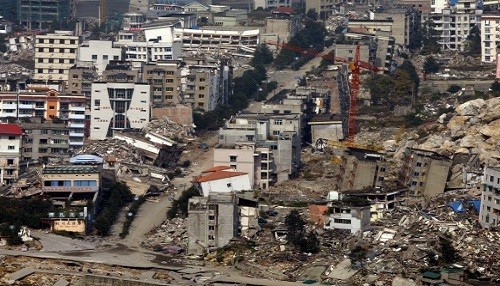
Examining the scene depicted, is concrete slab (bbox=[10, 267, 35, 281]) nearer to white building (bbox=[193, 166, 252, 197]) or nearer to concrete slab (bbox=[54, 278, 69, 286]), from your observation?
concrete slab (bbox=[54, 278, 69, 286])

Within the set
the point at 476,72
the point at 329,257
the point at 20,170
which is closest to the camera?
the point at 329,257

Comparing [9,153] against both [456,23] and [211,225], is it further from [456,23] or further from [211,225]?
[456,23]

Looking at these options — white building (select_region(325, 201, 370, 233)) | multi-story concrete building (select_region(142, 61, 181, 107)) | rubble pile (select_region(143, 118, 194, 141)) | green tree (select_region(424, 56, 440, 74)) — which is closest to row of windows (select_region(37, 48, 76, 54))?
multi-story concrete building (select_region(142, 61, 181, 107))

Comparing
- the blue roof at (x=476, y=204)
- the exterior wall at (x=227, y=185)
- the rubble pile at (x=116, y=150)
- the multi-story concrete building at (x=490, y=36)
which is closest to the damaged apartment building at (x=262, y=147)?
the exterior wall at (x=227, y=185)

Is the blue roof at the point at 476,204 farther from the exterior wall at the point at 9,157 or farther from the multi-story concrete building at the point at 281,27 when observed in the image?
the multi-story concrete building at the point at 281,27

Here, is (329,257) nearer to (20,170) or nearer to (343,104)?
(20,170)

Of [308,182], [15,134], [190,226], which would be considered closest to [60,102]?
[15,134]

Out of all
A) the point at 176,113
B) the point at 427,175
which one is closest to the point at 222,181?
the point at 427,175
